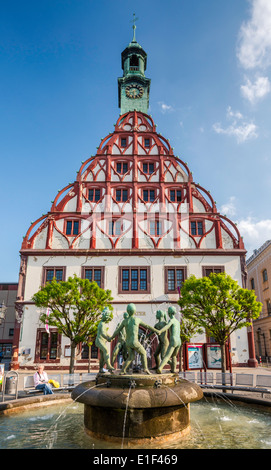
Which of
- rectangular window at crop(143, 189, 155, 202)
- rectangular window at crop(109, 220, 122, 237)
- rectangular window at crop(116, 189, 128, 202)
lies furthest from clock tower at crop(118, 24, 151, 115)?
rectangular window at crop(109, 220, 122, 237)

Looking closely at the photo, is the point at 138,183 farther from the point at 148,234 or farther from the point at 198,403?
the point at 198,403

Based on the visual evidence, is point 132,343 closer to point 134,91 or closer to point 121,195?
point 121,195

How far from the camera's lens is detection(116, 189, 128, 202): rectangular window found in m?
27.9

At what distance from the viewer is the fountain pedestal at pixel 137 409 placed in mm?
6254

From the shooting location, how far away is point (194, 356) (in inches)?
652

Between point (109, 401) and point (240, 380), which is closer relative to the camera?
point (109, 401)

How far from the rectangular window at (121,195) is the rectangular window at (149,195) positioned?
1689mm

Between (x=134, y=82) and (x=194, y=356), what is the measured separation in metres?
30.5

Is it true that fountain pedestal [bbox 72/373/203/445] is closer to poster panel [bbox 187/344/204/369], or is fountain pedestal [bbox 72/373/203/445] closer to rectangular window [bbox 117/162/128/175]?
poster panel [bbox 187/344/204/369]

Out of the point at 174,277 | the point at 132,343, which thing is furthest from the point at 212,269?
the point at 132,343

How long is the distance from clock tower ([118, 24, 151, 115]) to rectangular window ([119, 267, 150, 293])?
17.4 meters

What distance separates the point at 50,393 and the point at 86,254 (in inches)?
599
